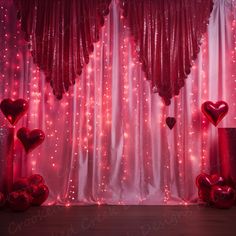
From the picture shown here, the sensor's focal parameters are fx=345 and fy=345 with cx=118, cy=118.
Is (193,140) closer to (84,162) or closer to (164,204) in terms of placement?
(164,204)

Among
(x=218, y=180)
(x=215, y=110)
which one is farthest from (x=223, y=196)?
(x=215, y=110)

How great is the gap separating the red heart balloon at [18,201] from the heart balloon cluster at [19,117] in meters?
0.49

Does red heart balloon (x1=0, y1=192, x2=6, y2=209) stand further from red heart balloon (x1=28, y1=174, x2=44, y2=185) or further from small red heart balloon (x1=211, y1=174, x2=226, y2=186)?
small red heart balloon (x1=211, y1=174, x2=226, y2=186)

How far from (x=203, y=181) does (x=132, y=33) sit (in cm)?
170

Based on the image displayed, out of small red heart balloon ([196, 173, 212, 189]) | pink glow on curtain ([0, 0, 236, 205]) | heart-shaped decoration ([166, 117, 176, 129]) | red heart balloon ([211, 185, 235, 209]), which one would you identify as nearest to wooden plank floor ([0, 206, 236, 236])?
red heart balloon ([211, 185, 235, 209])

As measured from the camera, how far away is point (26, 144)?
3469 millimetres

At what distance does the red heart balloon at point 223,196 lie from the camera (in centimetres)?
328

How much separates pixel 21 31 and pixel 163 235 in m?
2.52

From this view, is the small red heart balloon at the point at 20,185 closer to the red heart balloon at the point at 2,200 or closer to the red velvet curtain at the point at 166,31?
the red heart balloon at the point at 2,200

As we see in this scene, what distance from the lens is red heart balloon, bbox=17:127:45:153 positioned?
345 cm

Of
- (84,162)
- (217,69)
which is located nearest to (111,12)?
(217,69)

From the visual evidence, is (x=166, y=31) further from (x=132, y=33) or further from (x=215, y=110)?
(x=215, y=110)

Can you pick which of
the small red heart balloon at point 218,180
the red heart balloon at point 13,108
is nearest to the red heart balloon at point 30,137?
the red heart balloon at point 13,108

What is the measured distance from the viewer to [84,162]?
3652 mm
